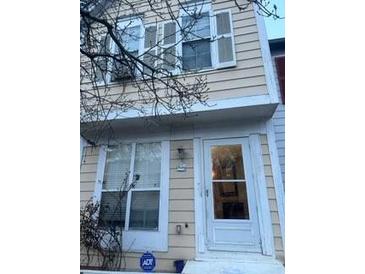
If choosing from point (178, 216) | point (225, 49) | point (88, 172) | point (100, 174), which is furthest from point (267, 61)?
point (88, 172)

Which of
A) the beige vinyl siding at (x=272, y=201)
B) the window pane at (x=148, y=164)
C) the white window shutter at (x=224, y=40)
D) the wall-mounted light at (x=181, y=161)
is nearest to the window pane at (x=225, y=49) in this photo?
the white window shutter at (x=224, y=40)

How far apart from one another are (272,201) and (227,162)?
679 millimetres

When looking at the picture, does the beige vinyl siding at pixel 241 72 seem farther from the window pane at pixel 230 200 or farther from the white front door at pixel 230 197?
the window pane at pixel 230 200

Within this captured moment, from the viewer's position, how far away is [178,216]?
3150 millimetres

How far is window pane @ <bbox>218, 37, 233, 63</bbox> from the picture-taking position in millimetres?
3385

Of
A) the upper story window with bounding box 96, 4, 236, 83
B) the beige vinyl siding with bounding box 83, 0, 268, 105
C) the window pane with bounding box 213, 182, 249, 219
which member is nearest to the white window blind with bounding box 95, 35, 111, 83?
the upper story window with bounding box 96, 4, 236, 83

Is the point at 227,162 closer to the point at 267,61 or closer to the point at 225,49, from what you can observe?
the point at 267,61

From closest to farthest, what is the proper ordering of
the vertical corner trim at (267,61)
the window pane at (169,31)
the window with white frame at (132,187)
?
the vertical corner trim at (267,61)
the window with white frame at (132,187)
the window pane at (169,31)

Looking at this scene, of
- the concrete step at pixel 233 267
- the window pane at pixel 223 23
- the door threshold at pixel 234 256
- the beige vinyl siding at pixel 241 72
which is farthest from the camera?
the window pane at pixel 223 23

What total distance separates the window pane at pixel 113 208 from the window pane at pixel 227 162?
4.02 ft

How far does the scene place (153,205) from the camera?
3303mm

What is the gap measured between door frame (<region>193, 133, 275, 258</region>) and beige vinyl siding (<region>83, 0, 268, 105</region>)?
54 centimetres

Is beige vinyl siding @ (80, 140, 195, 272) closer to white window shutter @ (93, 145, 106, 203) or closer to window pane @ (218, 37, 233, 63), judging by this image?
white window shutter @ (93, 145, 106, 203)

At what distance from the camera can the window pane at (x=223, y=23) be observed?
353 centimetres
